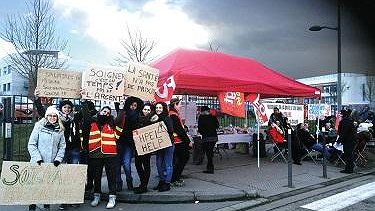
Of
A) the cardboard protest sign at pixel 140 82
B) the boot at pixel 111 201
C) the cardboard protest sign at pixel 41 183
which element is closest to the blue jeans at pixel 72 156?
the cardboard protest sign at pixel 41 183

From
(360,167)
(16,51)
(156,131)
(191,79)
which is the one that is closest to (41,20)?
(16,51)

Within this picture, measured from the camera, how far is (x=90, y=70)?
736cm

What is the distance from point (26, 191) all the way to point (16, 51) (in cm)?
1274

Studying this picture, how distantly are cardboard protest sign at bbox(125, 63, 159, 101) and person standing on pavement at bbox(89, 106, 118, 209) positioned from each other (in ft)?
3.17

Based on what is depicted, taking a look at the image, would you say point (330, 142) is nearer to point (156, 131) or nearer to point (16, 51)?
point (156, 131)

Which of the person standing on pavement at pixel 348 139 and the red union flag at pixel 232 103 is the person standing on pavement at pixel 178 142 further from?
the person standing on pavement at pixel 348 139

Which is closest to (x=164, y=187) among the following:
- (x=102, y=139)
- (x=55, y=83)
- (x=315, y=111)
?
(x=102, y=139)

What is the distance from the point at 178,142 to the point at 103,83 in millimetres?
1941

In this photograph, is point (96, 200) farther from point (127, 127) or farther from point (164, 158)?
point (164, 158)

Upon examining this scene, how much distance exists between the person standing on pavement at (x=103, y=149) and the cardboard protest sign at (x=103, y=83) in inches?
25.2

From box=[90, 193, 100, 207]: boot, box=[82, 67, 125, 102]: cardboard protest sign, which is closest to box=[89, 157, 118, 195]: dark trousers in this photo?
box=[90, 193, 100, 207]: boot

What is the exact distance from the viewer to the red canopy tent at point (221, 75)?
9.15 metres

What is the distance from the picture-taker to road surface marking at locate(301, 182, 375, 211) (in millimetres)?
7160

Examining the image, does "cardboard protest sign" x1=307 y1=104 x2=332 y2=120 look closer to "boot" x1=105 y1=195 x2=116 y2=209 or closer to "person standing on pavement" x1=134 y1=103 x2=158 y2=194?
"person standing on pavement" x1=134 y1=103 x2=158 y2=194
